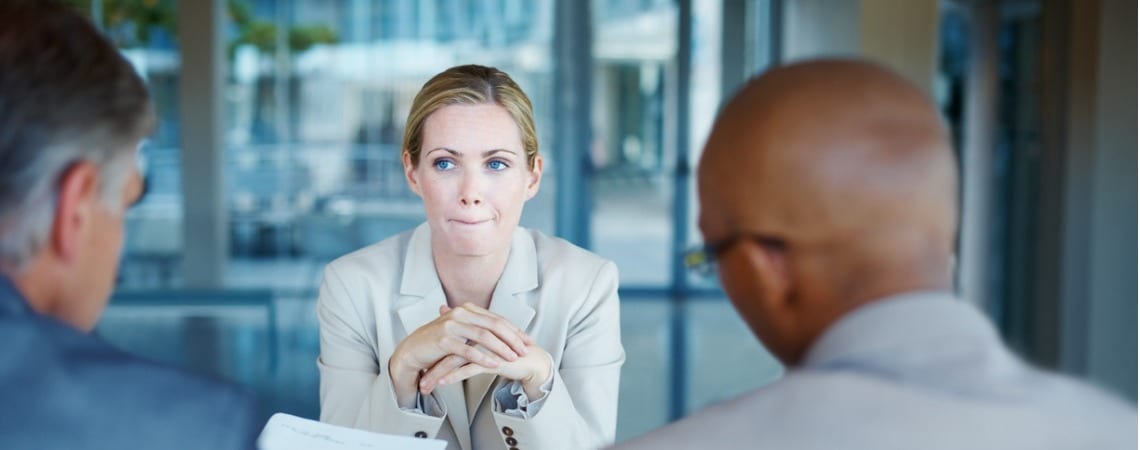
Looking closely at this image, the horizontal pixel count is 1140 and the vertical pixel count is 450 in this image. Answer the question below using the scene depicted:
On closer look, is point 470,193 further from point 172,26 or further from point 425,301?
point 172,26

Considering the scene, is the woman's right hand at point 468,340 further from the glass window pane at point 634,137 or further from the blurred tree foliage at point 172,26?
the glass window pane at point 634,137

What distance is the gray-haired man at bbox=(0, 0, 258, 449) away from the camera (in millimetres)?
979

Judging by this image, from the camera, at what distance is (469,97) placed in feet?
6.33

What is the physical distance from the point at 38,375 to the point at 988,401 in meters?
0.83

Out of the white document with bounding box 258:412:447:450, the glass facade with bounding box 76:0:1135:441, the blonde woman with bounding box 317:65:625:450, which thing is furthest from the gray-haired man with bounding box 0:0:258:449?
the glass facade with bounding box 76:0:1135:441

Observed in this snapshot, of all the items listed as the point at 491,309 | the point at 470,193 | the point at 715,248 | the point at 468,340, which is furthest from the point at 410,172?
the point at 715,248

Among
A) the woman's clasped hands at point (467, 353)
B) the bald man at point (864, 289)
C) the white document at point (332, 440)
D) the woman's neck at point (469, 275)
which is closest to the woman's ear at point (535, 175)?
the woman's neck at point (469, 275)

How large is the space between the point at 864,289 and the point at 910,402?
0.12 meters

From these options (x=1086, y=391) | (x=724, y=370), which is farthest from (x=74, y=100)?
(x=724, y=370)

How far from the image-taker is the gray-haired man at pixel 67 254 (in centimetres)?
98

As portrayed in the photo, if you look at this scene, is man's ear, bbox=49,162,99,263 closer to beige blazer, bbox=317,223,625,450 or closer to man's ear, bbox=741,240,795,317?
man's ear, bbox=741,240,795,317

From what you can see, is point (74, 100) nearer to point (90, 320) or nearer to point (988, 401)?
point (90, 320)

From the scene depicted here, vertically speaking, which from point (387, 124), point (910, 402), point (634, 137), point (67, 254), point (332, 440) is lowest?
point (634, 137)

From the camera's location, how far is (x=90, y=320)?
112 centimetres
